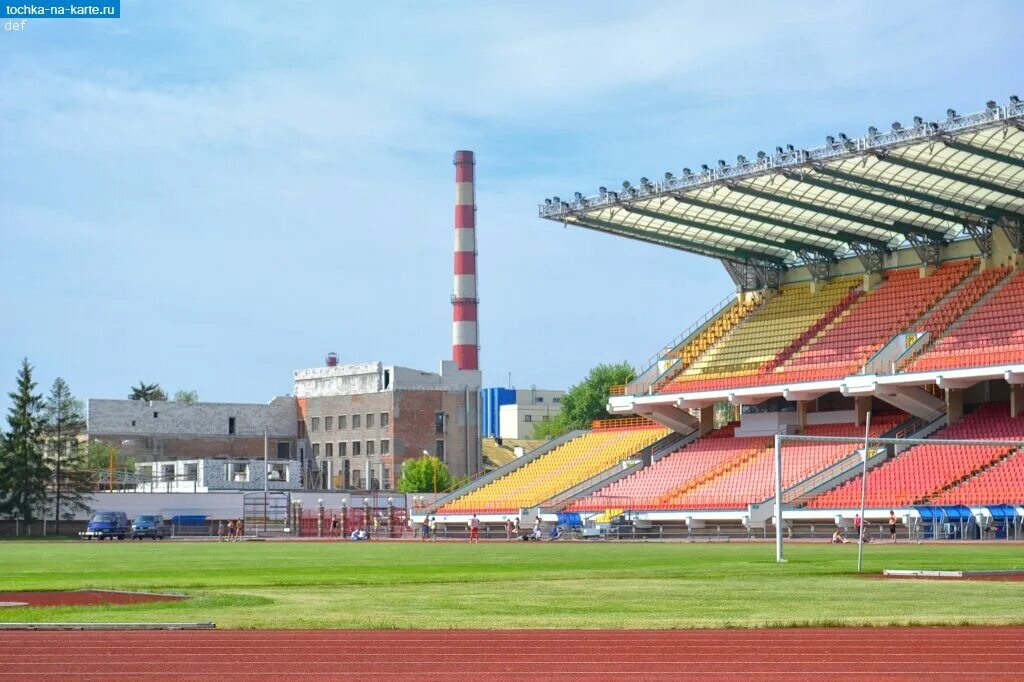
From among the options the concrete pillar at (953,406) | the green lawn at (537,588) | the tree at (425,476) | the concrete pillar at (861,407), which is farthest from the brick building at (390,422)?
the green lawn at (537,588)

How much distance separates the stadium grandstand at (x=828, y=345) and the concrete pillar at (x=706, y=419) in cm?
13

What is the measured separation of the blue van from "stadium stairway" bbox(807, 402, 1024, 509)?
108 feet

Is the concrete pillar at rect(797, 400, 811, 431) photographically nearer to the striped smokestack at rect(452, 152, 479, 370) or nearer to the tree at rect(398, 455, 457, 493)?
the tree at rect(398, 455, 457, 493)

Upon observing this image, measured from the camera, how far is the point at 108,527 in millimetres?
73125

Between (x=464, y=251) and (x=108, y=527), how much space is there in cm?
3723

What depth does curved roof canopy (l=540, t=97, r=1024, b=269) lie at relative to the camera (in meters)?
53.6

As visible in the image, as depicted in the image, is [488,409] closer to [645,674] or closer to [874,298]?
[874,298]

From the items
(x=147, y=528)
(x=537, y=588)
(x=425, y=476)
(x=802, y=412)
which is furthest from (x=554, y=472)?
(x=537, y=588)

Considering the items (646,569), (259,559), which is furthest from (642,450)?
(646,569)

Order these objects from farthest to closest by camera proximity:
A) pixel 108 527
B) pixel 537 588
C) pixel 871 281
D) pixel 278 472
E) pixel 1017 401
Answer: pixel 278 472, pixel 108 527, pixel 871 281, pixel 1017 401, pixel 537 588

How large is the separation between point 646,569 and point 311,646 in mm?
17863

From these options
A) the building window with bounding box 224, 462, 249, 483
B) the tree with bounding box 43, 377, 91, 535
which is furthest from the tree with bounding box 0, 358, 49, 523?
the building window with bounding box 224, 462, 249, 483

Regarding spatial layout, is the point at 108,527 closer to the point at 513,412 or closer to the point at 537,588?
the point at 537,588

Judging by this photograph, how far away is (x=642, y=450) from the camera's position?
7519 centimetres
